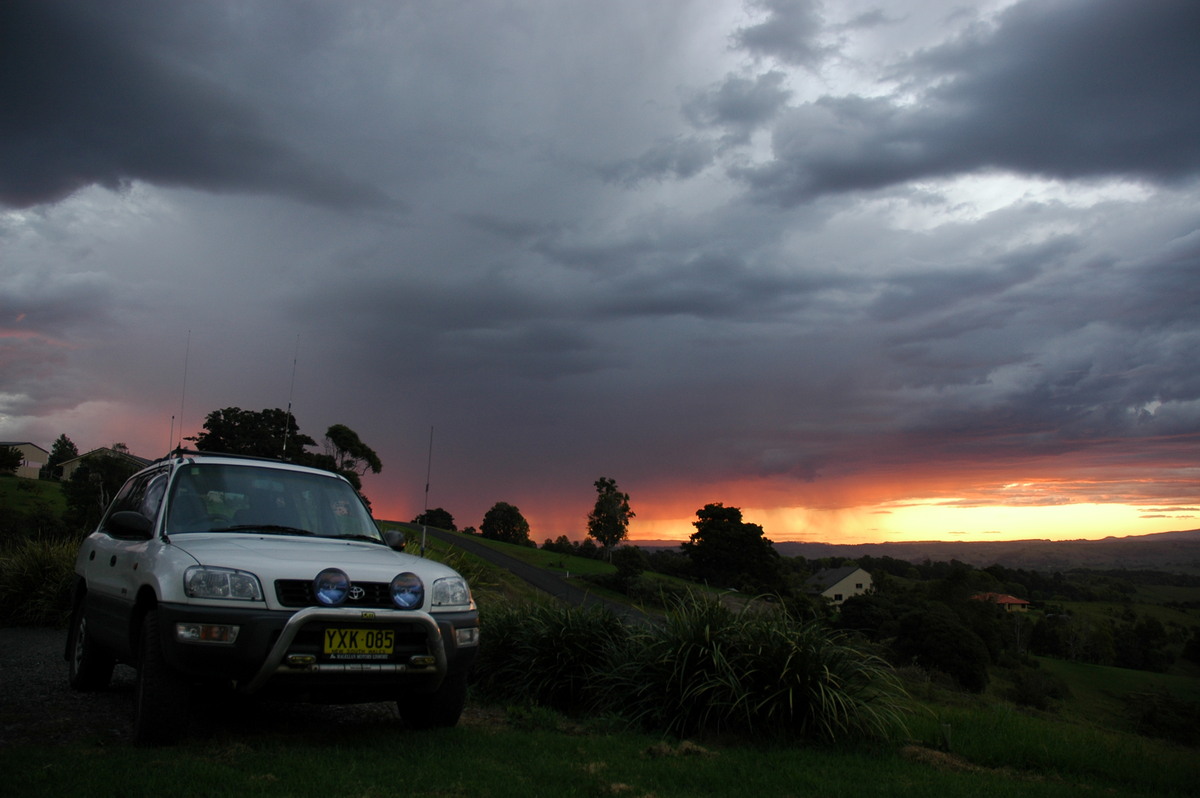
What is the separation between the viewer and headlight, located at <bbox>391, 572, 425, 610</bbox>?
4.94 m

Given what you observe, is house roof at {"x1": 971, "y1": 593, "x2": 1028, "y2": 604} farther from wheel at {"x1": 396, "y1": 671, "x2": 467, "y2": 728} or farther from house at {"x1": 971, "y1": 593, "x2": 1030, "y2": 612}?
wheel at {"x1": 396, "y1": 671, "x2": 467, "y2": 728}

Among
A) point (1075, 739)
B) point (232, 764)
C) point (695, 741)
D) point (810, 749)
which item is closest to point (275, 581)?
point (232, 764)

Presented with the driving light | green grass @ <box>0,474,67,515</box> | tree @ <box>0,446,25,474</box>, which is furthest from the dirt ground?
tree @ <box>0,446,25,474</box>

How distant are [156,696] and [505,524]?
78634 millimetres

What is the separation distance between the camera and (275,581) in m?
4.62

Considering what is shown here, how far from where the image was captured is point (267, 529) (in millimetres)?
5648

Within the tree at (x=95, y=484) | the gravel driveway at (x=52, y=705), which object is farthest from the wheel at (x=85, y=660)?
the tree at (x=95, y=484)

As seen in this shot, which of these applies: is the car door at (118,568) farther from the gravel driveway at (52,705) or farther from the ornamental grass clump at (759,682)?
the ornamental grass clump at (759,682)

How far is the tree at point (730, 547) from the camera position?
57.2 meters

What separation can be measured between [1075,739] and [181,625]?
22.9ft

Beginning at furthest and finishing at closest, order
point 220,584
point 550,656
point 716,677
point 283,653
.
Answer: point 550,656 < point 716,677 < point 220,584 < point 283,653

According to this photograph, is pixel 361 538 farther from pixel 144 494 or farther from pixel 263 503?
pixel 144 494

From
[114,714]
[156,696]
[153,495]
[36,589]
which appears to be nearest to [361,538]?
[153,495]

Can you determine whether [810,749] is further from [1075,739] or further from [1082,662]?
[1082,662]
